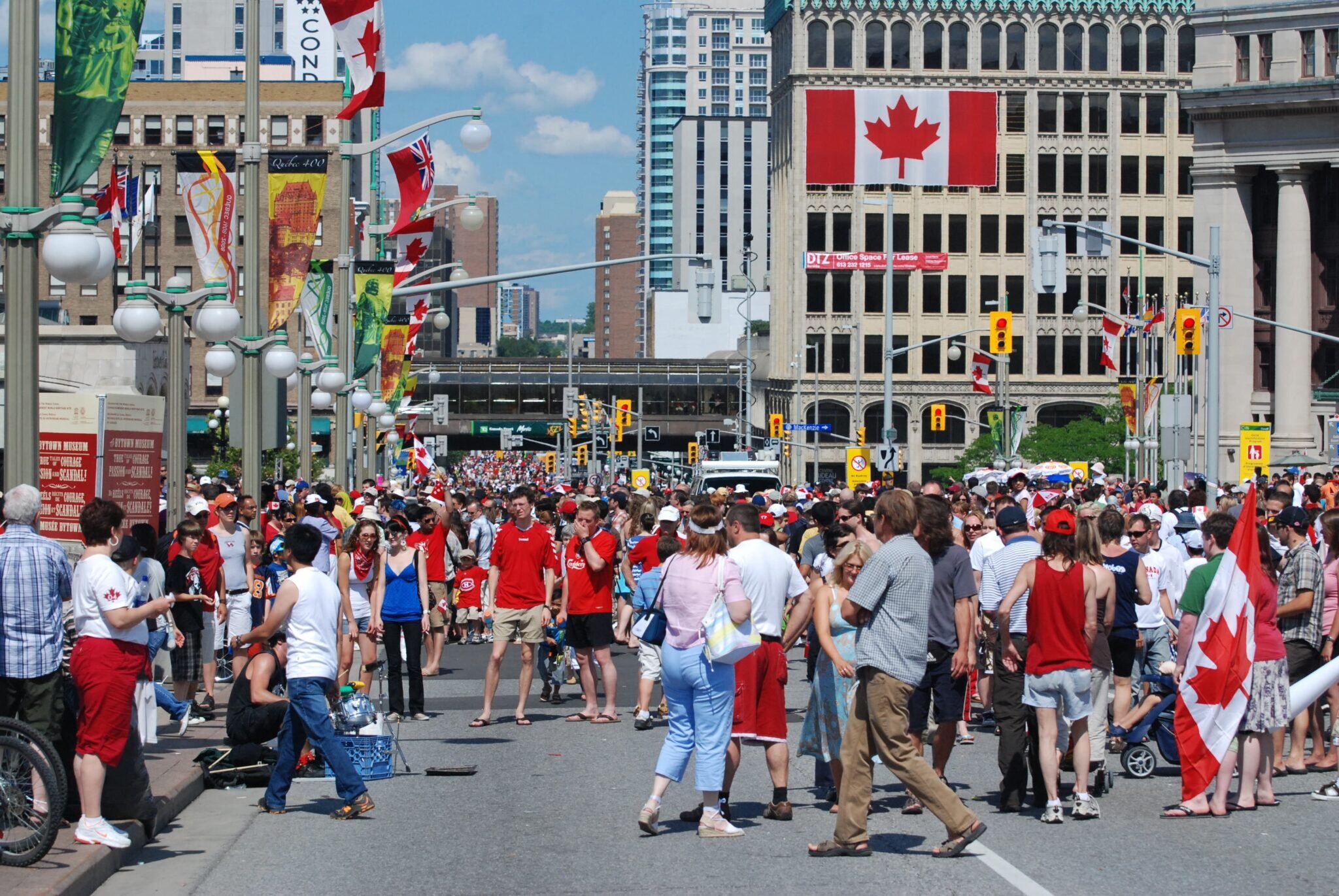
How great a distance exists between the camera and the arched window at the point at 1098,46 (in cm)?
9219

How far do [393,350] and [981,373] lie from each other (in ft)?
117

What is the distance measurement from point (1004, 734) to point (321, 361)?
18.2 metres

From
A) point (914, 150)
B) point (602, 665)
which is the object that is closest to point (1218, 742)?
point (602, 665)

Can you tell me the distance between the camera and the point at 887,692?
9602 millimetres

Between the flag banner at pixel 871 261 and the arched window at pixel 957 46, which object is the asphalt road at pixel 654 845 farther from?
the arched window at pixel 957 46

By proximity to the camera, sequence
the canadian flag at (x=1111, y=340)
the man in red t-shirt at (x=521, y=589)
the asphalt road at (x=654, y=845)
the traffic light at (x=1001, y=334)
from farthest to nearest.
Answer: the canadian flag at (x=1111, y=340) → the traffic light at (x=1001, y=334) → the man in red t-shirt at (x=521, y=589) → the asphalt road at (x=654, y=845)

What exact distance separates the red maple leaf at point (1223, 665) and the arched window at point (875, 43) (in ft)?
274

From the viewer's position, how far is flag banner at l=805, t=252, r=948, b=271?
88.6 meters

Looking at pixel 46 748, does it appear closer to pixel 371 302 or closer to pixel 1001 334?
pixel 371 302

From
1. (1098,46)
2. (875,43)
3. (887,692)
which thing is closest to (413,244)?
(887,692)

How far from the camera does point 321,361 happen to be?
27578 mm

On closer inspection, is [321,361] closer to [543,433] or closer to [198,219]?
[198,219]

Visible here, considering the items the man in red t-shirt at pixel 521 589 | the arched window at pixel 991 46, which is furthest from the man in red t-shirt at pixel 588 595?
the arched window at pixel 991 46

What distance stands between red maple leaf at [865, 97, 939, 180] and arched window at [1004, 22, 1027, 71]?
31.3 m
